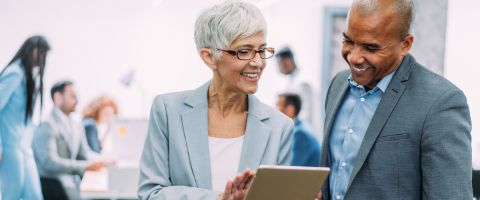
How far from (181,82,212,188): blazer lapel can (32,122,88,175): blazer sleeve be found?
261 cm

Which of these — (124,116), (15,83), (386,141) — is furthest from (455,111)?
(124,116)

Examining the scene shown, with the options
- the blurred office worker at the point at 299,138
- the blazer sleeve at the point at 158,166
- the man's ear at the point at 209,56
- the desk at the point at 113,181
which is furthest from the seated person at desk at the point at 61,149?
the man's ear at the point at 209,56

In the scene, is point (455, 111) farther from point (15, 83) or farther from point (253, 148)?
point (15, 83)

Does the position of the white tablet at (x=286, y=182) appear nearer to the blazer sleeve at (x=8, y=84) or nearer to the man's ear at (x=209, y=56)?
the man's ear at (x=209, y=56)

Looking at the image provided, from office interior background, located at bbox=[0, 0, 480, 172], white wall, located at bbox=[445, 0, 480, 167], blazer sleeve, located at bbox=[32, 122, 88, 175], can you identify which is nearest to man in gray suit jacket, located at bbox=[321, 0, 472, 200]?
office interior background, located at bbox=[0, 0, 480, 172]

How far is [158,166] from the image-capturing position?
196cm

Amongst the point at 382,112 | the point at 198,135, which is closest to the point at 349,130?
the point at 382,112

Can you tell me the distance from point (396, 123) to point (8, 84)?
3.11m

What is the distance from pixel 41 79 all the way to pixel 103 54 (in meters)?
0.52

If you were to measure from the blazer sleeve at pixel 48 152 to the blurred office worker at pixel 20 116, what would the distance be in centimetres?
8

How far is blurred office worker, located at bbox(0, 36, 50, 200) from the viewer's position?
4102 mm

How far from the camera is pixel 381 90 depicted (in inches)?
72.7

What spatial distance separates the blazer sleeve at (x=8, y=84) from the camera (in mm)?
4078

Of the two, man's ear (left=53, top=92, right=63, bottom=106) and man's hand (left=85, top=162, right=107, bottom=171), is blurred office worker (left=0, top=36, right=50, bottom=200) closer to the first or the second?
man's ear (left=53, top=92, right=63, bottom=106)
